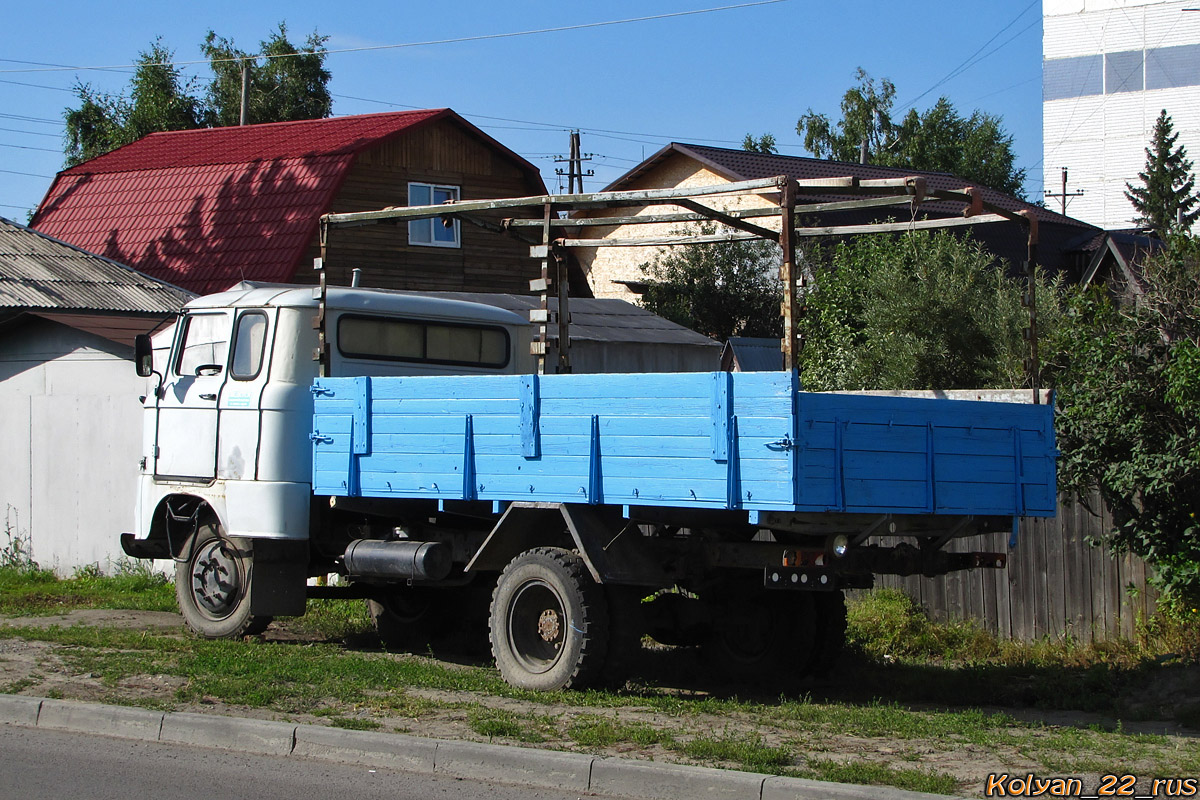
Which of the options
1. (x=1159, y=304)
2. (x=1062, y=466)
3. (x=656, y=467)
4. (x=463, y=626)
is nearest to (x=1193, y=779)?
(x=656, y=467)

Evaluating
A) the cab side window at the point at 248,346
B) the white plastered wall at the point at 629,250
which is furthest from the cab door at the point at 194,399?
the white plastered wall at the point at 629,250

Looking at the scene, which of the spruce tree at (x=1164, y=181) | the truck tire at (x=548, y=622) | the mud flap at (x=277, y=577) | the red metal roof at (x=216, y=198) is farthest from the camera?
the spruce tree at (x=1164, y=181)

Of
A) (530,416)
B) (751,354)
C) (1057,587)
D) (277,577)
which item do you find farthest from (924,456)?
(751,354)

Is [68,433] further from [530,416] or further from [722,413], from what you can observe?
[722,413]

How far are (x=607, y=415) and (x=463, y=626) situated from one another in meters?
4.16

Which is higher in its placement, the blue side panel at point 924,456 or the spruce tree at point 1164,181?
the spruce tree at point 1164,181

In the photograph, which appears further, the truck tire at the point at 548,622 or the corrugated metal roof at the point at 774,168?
the corrugated metal roof at the point at 774,168

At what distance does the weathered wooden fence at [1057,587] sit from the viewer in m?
10.5

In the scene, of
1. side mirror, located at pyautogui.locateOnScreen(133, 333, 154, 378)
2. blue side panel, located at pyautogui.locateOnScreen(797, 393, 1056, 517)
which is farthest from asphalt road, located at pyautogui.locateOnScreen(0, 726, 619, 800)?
side mirror, located at pyautogui.locateOnScreen(133, 333, 154, 378)

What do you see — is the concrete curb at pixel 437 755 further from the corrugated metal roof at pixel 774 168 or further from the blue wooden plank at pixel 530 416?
the corrugated metal roof at pixel 774 168

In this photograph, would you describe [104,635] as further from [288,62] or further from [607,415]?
[288,62]

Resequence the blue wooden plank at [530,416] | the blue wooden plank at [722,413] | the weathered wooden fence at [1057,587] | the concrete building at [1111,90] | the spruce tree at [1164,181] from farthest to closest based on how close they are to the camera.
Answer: the concrete building at [1111,90] < the spruce tree at [1164,181] < the weathered wooden fence at [1057,587] < the blue wooden plank at [530,416] < the blue wooden plank at [722,413]

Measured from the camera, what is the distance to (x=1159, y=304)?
10.4m

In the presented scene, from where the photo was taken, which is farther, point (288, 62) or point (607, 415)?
point (288, 62)
